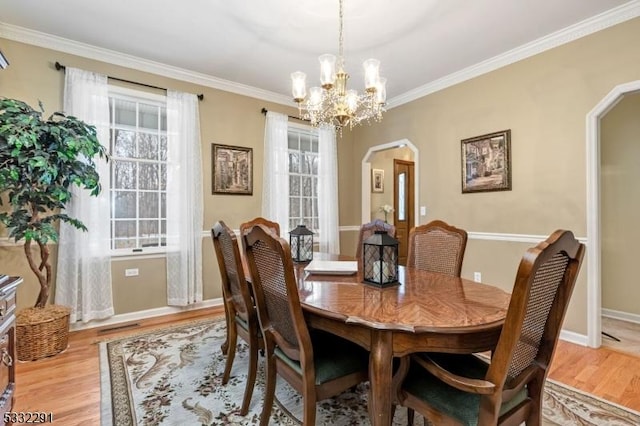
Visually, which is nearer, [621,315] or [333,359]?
[333,359]

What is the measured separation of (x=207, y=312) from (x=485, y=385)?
10.8 feet

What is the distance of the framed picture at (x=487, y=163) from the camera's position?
3340 millimetres

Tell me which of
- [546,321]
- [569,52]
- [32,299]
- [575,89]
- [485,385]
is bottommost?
[32,299]

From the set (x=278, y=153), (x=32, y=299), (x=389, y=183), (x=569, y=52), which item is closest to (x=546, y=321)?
(x=569, y=52)

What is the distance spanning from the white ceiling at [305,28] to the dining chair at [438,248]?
1742 millimetres

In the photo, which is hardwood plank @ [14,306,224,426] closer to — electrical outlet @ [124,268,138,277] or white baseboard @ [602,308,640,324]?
electrical outlet @ [124,268,138,277]

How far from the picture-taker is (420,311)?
4.36 ft

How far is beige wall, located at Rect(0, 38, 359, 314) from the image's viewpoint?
2.92 meters

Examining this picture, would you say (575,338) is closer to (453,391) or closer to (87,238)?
(453,391)

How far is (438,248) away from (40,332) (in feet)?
10.2

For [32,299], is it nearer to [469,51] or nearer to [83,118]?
[83,118]

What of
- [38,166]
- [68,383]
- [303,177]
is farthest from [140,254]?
[303,177]

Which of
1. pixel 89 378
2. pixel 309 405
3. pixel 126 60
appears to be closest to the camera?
pixel 309 405

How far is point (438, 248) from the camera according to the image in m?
2.30
